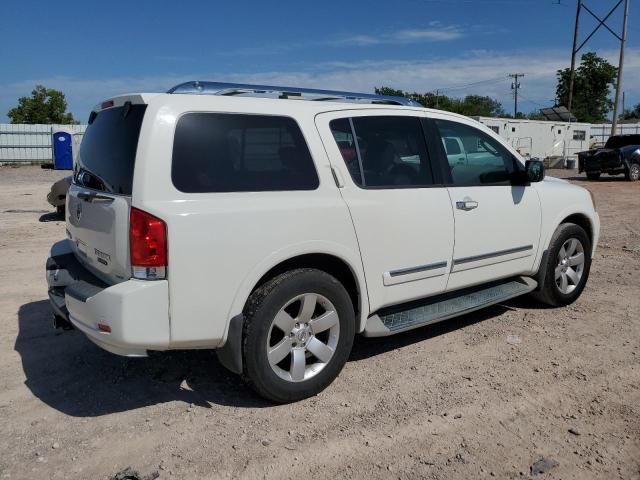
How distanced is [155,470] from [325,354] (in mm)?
1245

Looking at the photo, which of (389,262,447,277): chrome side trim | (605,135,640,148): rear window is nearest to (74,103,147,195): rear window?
(389,262,447,277): chrome side trim

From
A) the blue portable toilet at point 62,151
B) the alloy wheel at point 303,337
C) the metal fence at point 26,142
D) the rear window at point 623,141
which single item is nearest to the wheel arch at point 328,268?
the alloy wheel at point 303,337

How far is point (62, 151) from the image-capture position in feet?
43.8

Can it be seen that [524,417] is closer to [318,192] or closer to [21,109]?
[318,192]

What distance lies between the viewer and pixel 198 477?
114 inches

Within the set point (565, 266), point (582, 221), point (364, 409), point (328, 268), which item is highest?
point (582, 221)

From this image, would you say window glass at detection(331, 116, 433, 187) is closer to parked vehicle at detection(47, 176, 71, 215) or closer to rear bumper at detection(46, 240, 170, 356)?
rear bumper at detection(46, 240, 170, 356)

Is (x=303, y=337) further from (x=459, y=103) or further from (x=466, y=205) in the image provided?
(x=459, y=103)

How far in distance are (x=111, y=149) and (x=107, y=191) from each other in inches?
10.8

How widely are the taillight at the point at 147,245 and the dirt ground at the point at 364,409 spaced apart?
3.20 ft

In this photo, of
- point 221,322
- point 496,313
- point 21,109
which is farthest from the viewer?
point 21,109

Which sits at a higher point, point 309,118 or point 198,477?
point 309,118

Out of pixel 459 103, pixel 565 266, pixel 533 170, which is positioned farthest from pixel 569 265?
pixel 459 103

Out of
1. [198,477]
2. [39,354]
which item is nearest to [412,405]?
[198,477]
